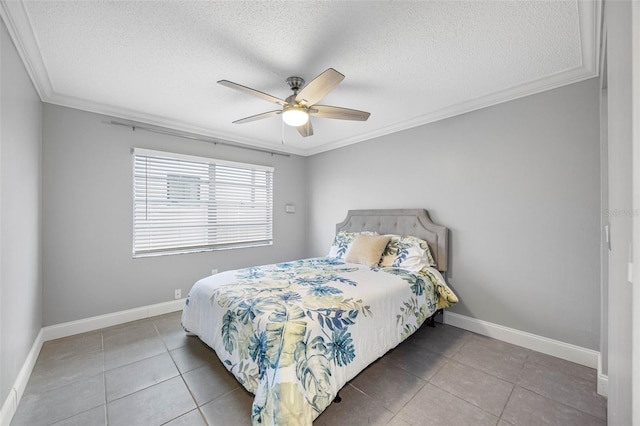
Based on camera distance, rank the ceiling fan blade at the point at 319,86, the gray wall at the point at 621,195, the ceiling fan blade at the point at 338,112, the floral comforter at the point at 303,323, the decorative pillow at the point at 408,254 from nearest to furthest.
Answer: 1. the gray wall at the point at 621,195
2. the floral comforter at the point at 303,323
3. the ceiling fan blade at the point at 319,86
4. the ceiling fan blade at the point at 338,112
5. the decorative pillow at the point at 408,254

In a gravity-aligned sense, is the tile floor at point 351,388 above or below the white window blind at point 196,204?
below

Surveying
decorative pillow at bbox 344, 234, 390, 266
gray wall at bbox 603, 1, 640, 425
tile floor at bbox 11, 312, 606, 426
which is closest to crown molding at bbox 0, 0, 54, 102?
tile floor at bbox 11, 312, 606, 426

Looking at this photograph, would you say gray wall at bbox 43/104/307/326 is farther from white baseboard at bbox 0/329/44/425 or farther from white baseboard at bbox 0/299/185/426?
white baseboard at bbox 0/329/44/425

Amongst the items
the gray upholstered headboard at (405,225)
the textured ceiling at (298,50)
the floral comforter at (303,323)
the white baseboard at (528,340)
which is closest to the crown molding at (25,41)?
the textured ceiling at (298,50)

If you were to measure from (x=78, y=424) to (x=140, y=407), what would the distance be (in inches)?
12.2

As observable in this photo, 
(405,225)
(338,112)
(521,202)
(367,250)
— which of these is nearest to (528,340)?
(521,202)

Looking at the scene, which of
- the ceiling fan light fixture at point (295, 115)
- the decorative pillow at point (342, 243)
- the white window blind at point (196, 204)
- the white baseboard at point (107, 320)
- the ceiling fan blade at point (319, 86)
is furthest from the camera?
the decorative pillow at point (342, 243)

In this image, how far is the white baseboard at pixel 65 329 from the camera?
5.28 feet

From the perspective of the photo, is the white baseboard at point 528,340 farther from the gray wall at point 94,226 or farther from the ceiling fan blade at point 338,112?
the gray wall at point 94,226

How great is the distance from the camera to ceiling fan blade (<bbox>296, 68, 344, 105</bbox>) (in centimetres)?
174

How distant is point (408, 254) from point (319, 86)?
1.97m

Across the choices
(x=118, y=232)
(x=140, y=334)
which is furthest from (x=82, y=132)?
(x=140, y=334)

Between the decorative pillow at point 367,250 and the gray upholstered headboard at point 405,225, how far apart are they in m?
0.34

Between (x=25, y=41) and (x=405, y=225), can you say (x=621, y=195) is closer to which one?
(x=405, y=225)
